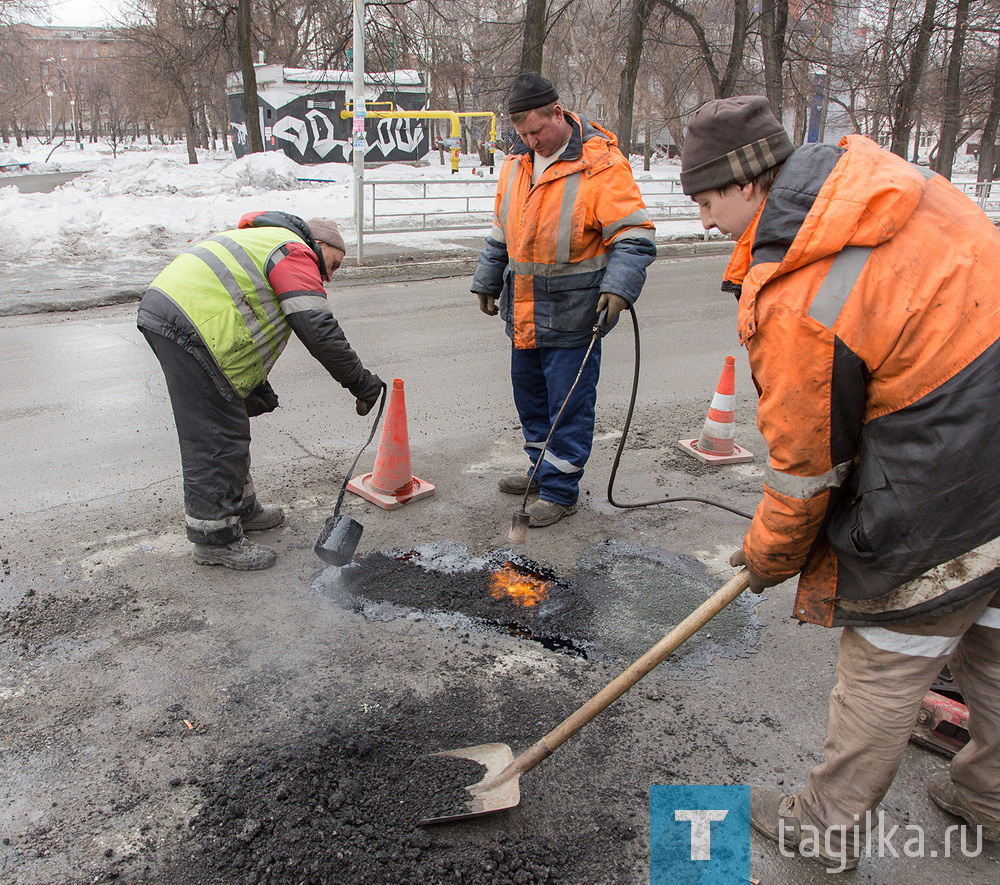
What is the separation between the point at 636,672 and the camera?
7.24 ft

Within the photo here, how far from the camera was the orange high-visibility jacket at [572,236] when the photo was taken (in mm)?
3666

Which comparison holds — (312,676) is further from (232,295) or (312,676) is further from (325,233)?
(325,233)

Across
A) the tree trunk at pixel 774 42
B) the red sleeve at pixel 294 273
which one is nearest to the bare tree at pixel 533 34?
the tree trunk at pixel 774 42

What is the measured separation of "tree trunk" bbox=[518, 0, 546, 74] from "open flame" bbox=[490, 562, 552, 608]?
479 inches

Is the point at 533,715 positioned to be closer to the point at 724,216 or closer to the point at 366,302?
the point at 724,216

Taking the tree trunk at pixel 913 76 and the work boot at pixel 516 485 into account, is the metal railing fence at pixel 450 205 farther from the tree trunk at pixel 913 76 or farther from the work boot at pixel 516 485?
the work boot at pixel 516 485

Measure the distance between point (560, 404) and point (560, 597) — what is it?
1033 mm

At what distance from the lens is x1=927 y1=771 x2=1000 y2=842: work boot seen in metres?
2.21

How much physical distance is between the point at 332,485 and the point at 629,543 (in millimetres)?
1687

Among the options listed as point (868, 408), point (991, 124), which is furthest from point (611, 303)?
point (991, 124)

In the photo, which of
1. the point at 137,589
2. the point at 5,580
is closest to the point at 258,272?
the point at 137,589

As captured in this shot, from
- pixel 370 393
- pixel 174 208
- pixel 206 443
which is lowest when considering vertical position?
pixel 206 443

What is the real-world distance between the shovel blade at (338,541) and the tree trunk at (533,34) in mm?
12218

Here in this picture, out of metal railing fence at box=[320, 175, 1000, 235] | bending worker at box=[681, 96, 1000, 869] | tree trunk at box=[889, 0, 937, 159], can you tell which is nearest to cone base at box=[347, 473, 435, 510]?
bending worker at box=[681, 96, 1000, 869]
